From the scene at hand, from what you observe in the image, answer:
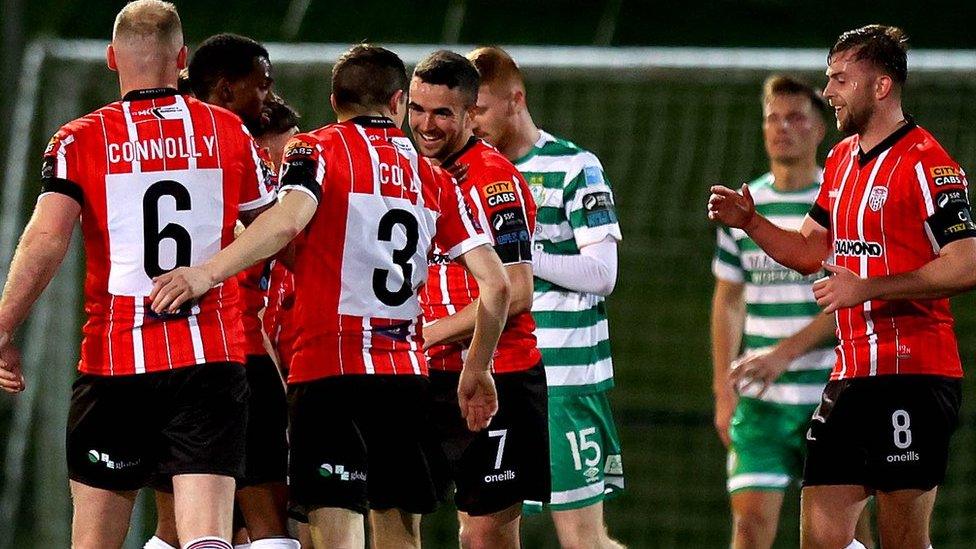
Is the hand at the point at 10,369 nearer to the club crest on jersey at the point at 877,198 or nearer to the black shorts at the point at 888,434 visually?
the black shorts at the point at 888,434

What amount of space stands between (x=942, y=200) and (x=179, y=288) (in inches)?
98.7

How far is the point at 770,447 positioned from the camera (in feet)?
23.7

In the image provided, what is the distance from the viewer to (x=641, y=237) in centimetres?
1673

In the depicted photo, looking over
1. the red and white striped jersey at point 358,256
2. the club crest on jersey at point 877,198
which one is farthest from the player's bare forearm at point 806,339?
the red and white striped jersey at point 358,256

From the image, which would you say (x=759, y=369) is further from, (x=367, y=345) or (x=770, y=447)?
(x=367, y=345)

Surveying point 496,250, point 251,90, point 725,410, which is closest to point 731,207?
point 496,250

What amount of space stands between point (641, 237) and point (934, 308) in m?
11.2

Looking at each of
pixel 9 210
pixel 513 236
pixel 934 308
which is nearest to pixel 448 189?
pixel 513 236

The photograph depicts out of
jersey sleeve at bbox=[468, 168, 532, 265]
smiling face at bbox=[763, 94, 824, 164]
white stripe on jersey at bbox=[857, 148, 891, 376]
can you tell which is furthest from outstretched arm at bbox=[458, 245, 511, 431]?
smiling face at bbox=[763, 94, 824, 164]

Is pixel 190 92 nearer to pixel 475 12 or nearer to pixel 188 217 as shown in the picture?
pixel 188 217

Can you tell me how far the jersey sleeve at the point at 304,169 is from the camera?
5027 mm

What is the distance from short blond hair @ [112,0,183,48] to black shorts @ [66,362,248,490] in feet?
3.42

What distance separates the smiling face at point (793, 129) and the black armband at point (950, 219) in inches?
80.6

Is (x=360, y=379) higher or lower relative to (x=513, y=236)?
lower
